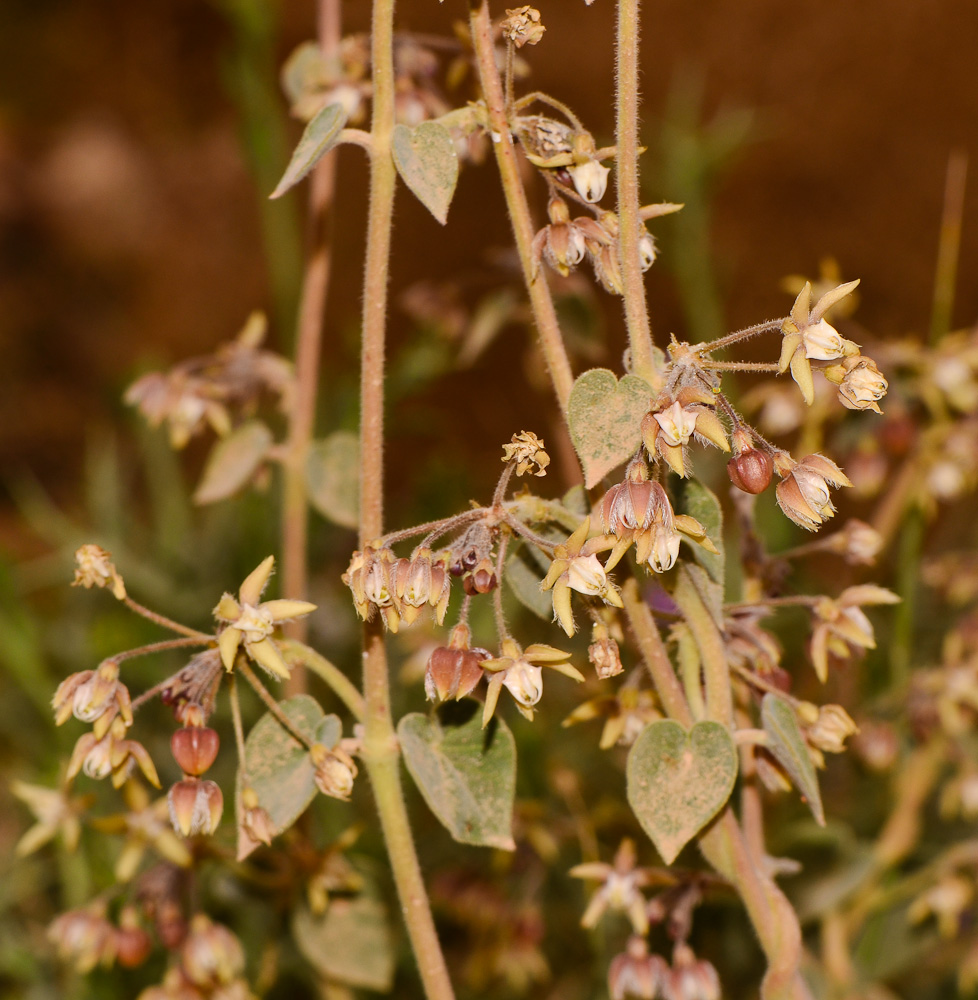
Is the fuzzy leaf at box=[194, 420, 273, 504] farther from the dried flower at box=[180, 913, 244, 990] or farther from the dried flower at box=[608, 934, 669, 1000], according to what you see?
the dried flower at box=[608, 934, 669, 1000]

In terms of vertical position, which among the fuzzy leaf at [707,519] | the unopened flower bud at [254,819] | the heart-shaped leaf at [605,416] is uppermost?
the heart-shaped leaf at [605,416]

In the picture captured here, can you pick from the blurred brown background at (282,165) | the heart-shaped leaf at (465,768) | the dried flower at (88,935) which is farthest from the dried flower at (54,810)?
the blurred brown background at (282,165)

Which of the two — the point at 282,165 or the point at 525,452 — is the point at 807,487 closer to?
the point at 525,452

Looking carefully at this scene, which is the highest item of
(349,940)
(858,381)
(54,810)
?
(858,381)

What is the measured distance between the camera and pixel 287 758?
60 centimetres

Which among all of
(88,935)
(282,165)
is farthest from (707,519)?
(282,165)

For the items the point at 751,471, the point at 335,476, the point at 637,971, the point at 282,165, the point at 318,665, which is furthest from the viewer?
the point at 282,165

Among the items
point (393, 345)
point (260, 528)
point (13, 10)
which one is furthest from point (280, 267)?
point (13, 10)

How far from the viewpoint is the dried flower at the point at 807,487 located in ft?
1.61

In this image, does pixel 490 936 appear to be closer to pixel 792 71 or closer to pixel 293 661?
pixel 293 661

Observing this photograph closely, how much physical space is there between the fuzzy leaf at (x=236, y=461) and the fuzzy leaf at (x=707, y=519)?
1.32 feet

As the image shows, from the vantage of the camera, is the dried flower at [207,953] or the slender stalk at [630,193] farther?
the dried flower at [207,953]

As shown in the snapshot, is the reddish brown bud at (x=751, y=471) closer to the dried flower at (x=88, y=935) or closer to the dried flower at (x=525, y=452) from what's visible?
the dried flower at (x=525, y=452)

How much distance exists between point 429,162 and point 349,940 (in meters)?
0.53
